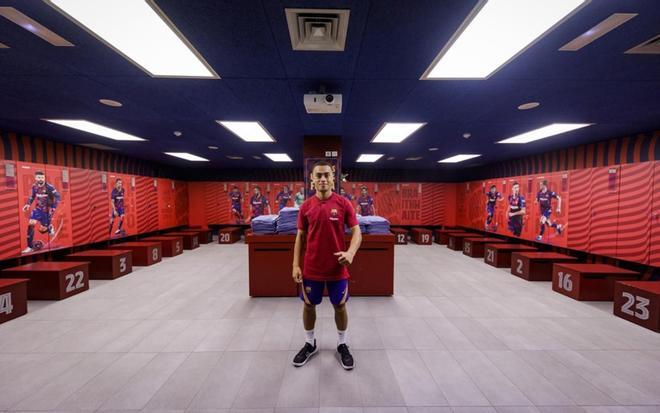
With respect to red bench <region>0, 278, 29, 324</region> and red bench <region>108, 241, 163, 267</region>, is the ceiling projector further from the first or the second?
red bench <region>108, 241, 163, 267</region>

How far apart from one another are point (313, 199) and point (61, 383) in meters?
2.59

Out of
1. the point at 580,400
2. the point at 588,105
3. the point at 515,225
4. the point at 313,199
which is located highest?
the point at 588,105

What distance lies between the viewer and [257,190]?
986 cm

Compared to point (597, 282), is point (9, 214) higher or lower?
higher

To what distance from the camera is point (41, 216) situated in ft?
15.0

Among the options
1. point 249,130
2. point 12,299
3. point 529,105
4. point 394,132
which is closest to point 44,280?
point 12,299

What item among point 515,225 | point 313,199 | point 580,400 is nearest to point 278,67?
point 313,199

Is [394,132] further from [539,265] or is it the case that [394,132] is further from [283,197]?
→ [283,197]

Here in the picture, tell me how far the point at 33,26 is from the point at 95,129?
127 inches

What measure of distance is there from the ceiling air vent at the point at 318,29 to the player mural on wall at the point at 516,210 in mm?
6957

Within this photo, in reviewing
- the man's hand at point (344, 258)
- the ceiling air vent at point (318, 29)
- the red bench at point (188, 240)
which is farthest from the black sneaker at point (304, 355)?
the red bench at point (188, 240)

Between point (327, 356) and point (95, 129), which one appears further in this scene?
point (95, 129)

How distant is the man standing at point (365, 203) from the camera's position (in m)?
9.83

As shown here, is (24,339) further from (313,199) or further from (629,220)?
(629,220)
